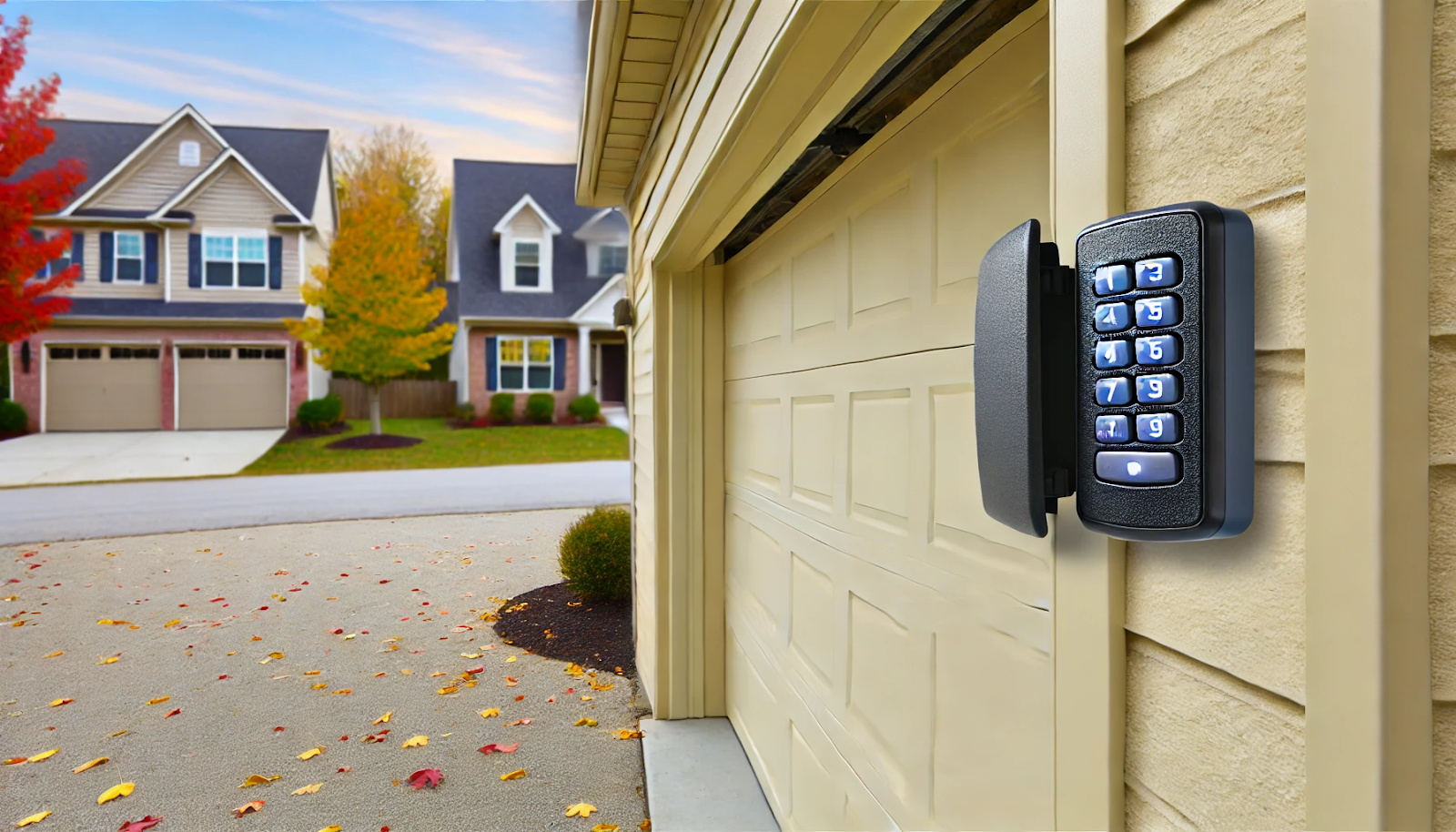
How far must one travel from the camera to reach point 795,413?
2928 mm

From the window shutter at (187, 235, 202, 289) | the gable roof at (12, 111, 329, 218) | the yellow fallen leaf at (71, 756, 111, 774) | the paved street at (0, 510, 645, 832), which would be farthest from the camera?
the gable roof at (12, 111, 329, 218)

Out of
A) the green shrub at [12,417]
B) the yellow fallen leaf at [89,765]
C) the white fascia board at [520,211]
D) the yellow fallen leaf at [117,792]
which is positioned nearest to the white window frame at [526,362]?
the white fascia board at [520,211]

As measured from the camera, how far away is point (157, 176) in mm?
19078

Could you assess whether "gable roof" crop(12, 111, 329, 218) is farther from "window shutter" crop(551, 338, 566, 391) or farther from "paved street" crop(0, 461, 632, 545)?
"paved street" crop(0, 461, 632, 545)

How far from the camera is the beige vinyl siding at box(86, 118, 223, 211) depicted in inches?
740

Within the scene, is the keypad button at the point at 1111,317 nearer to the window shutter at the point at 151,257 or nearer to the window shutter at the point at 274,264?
the window shutter at the point at 274,264

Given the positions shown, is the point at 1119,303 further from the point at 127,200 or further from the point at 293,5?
the point at 293,5

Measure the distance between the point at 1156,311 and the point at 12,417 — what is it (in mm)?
22808

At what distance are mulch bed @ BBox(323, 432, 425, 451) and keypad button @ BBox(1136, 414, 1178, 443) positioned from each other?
17.7m

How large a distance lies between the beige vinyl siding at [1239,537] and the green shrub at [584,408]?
2010cm

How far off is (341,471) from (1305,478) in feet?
52.7

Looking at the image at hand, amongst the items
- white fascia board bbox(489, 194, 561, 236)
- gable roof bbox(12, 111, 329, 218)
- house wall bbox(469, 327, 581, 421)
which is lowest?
house wall bbox(469, 327, 581, 421)

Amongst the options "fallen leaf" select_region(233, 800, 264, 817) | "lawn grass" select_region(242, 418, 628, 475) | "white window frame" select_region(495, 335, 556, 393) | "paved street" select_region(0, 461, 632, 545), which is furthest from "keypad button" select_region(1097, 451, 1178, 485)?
"white window frame" select_region(495, 335, 556, 393)

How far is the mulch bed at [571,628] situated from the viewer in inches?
210
